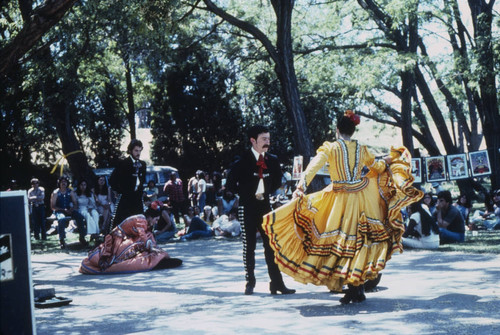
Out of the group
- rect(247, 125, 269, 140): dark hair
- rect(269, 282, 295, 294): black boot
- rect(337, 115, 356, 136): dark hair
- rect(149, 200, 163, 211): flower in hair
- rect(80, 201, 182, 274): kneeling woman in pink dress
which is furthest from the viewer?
rect(149, 200, 163, 211): flower in hair

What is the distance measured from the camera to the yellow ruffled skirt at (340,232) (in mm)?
6691

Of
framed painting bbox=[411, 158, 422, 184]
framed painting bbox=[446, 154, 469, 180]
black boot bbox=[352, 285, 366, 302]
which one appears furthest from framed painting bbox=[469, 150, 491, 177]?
black boot bbox=[352, 285, 366, 302]

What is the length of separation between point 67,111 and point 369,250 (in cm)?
1865

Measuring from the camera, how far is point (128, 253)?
10.5m

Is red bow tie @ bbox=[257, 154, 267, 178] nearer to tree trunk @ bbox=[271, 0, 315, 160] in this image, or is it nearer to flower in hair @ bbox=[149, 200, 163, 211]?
tree trunk @ bbox=[271, 0, 315, 160]

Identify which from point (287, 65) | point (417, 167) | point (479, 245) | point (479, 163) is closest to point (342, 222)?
point (479, 245)

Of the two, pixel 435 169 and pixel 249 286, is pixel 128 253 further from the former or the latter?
pixel 435 169

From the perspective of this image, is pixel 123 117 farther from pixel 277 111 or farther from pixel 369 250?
pixel 369 250

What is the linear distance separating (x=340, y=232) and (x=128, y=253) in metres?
4.60

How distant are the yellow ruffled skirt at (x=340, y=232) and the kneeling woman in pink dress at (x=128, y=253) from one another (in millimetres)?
3901

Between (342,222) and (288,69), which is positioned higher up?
(288,69)

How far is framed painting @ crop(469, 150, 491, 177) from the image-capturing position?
17.0 metres

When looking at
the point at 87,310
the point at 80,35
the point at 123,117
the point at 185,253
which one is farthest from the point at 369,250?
the point at 123,117

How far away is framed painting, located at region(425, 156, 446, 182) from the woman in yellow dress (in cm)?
1042
